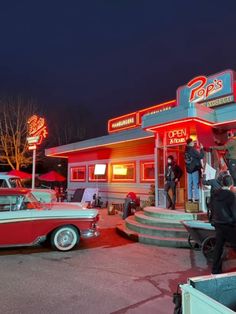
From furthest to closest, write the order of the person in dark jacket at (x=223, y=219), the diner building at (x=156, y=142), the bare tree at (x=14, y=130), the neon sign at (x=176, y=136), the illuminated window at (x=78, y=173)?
the bare tree at (x=14, y=130) → the illuminated window at (x=78, y=173) → the neon sign at (x=176, y=136) → the diner building at (x=156, y=142) → the person in dark jacket at (x=223, y=219)

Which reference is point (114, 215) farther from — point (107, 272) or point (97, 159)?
point (107, 272)

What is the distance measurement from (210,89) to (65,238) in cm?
869

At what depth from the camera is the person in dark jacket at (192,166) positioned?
916cm

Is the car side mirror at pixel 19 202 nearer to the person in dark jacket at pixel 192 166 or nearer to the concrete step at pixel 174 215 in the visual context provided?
the concrete step at pixel 174 215

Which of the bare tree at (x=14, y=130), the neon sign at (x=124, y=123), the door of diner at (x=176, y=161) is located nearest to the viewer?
the door of diner at (x=176, y=161)

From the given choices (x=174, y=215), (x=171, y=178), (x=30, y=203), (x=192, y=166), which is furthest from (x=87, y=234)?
(x=171, y=178)

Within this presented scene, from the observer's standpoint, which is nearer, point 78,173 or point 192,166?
point 192,166

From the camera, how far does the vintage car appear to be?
7.12 m

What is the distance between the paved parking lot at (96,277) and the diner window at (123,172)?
8.41 m

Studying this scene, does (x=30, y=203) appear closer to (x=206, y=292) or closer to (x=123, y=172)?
(x=206, y=292)

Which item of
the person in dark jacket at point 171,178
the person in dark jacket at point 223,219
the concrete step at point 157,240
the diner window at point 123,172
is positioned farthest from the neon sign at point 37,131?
the person in dark jacket at point 223,219

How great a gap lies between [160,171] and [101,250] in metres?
4.52

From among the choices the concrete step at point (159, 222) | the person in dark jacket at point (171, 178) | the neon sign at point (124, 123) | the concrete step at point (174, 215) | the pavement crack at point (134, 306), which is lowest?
the pavement crack at point (134, 306)

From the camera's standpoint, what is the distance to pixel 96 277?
5.43m
